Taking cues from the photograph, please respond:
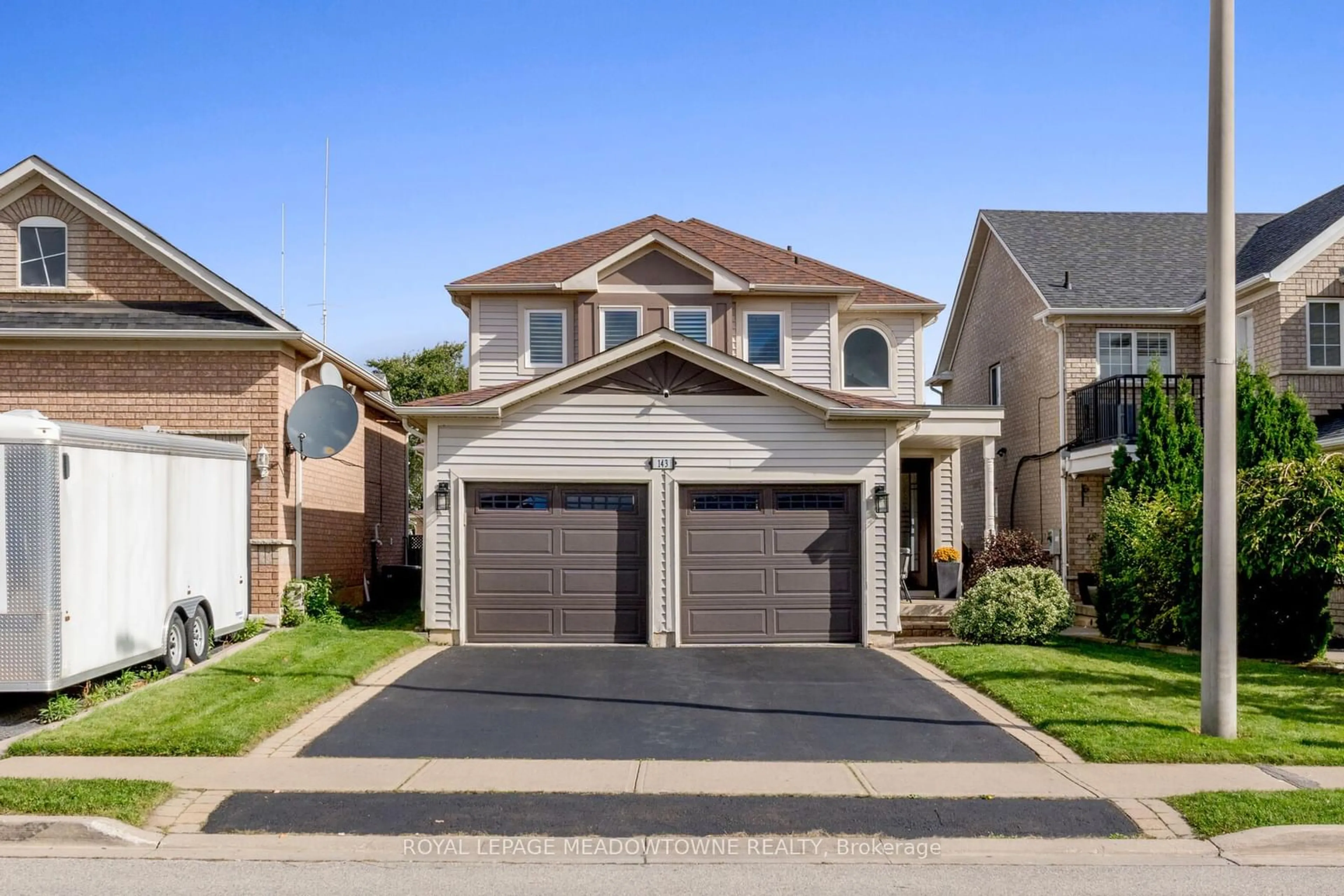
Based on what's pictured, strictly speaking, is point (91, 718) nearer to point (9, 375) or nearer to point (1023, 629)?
point (9, 375)

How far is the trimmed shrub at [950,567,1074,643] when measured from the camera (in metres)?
16.6

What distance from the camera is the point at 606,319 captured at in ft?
68.0

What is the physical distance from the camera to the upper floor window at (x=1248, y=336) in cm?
2259

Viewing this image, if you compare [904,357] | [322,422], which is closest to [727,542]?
[322,422]

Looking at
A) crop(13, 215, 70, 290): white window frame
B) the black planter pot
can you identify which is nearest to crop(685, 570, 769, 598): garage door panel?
the black planter pot

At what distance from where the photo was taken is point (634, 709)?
1205 centimetres

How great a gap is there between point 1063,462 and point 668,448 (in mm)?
9875

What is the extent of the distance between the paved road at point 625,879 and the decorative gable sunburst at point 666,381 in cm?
1049

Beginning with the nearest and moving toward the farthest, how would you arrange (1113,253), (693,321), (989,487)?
(693,321)
(989,487)
(1113,253)

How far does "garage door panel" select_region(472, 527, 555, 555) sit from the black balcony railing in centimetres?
1082

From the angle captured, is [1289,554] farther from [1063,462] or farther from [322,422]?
[322,422]

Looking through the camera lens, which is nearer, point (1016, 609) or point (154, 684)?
point (154, 684)

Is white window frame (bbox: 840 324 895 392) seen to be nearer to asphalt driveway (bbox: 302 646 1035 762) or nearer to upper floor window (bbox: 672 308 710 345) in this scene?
upper floor window (bbox: 672 308 710 345)

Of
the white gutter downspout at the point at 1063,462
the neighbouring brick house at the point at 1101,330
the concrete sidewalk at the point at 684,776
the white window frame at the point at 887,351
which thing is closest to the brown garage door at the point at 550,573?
the white window frame at the point at 887,351
